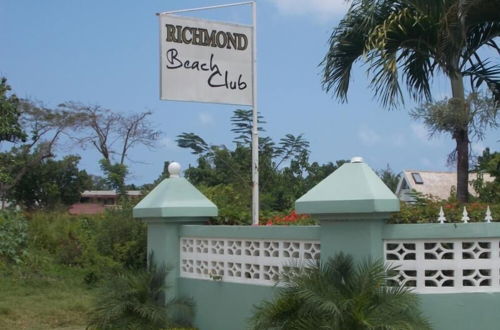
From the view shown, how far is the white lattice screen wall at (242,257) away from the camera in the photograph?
777 cm

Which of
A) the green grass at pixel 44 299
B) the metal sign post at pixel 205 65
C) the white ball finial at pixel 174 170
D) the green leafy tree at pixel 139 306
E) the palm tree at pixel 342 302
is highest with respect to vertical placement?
the metal sign post at pixel 205 65

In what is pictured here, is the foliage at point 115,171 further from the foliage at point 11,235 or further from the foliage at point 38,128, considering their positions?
the foliage at point 11,235

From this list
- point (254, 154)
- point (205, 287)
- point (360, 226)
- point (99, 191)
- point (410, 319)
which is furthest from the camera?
point (99, 191)

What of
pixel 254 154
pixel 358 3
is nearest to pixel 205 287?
pixel 254 154

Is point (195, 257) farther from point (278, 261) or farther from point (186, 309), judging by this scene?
point (278, 261)

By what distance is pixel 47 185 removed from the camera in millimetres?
41125

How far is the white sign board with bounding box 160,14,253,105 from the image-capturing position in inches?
389

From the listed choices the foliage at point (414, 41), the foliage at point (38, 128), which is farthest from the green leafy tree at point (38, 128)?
the foliage at point (414, 41)

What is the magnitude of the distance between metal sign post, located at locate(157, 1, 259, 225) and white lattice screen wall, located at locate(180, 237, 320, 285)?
1.08 m

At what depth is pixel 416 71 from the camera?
1129 cm

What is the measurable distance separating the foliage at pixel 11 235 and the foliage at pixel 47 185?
3118cm

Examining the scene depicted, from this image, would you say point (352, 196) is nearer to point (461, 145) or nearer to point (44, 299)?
point (461, 145)

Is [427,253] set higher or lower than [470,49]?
lower

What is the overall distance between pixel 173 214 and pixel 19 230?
1820 millimetres
